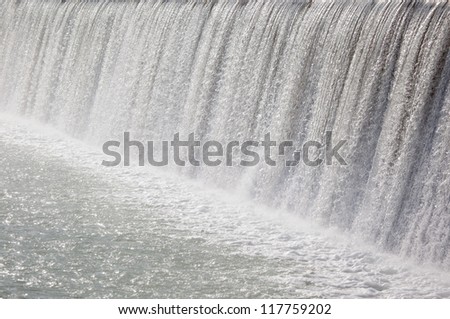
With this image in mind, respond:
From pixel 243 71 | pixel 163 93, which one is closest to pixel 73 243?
pixel 243 71

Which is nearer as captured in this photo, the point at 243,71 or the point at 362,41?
the point at 362,41

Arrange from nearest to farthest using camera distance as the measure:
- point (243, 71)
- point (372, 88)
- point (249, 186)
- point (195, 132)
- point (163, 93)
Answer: point (372, 88) → point (249, 186) → point (243, 71) → point (195, 132) → point (163, 93)

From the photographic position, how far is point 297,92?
10.0 metres

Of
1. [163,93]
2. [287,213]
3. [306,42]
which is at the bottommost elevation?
[287,213]

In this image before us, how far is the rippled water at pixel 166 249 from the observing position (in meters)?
6.91

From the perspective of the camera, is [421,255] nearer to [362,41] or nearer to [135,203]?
[362,41]

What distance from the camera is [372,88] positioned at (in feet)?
28.4

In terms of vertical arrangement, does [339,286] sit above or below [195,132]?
below

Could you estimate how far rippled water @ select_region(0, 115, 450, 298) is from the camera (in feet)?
22.7

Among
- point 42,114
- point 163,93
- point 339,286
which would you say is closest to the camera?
point 339,286

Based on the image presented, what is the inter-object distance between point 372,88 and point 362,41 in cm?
65

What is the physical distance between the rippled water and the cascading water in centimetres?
44

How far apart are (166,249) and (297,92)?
10.4ft

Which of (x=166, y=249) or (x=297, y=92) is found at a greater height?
(x=297, y=92)
